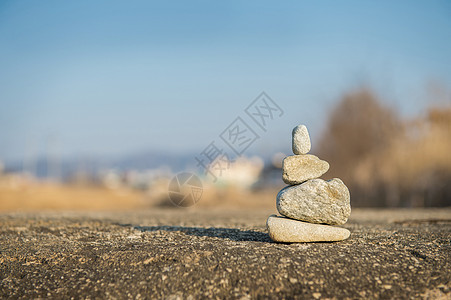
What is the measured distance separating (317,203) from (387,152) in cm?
2265

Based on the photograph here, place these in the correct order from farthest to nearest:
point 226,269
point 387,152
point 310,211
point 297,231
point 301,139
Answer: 1. point 387,152
2. point 301,139
3. point 310,211
4. point 297,231
5. point 226,269

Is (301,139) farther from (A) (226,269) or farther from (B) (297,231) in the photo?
(A) (226,269)

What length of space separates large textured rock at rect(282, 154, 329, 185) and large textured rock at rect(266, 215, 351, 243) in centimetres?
89

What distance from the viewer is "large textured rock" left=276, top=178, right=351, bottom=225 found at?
7844mm

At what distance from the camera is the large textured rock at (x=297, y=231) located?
776 cm

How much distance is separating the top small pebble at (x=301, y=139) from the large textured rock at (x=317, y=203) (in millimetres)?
733

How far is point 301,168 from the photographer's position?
816cm

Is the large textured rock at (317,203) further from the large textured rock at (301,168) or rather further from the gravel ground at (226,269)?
the gravel ground at (226,269)

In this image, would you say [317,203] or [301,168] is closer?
[317,203]

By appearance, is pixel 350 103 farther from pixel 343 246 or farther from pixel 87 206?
pixel 343 246

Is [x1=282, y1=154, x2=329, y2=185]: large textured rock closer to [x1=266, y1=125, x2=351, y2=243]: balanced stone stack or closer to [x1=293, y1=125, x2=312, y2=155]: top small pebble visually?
[x1=266, y1=125, x2=351, y2=243]: balanced stone stack

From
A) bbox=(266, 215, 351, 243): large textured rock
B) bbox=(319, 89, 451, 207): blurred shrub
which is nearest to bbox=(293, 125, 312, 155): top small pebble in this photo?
bbox=(266, 215, 351, 243): large textured rock

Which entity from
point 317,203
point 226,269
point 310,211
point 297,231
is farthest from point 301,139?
point 226,269

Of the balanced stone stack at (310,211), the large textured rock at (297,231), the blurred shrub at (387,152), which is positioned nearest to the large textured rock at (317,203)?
the balanced stone stack at (310,211)
